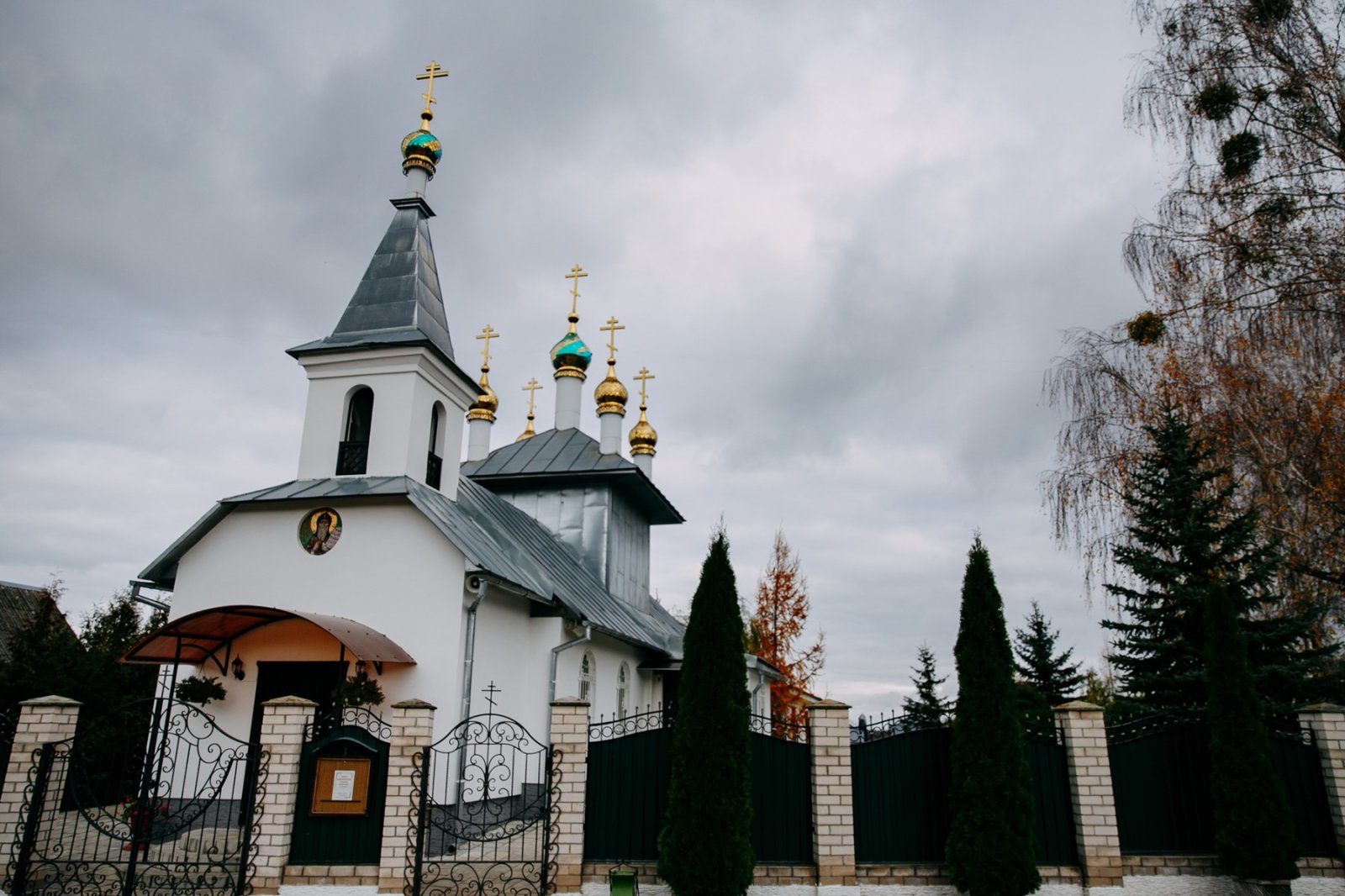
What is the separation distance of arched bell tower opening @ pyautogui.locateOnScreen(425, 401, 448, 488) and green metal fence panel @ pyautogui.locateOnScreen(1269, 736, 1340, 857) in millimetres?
11388

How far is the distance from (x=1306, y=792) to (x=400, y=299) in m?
13.5

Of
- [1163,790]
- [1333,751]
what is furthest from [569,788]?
[1333,751]

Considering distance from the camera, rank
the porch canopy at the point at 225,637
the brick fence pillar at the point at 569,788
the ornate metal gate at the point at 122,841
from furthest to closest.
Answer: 1. the porch canopy at the point at 225,637
2. the brick fence pillar at the point at 569,788
3. the ornate metal gate at the point at 122,841

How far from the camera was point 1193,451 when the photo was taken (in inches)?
524

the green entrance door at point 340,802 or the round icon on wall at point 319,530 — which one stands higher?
the round icon on wall at point 319,530

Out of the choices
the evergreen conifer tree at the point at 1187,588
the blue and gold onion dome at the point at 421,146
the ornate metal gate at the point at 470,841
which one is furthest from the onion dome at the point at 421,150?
the evergreen conifer tree at the point at 1187,588

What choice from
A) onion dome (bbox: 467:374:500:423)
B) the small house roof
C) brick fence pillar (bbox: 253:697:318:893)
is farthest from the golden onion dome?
brick fence pillar (bbox: 253:697:318:893)

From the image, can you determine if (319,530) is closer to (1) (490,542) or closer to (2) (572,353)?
(1) (490,542)

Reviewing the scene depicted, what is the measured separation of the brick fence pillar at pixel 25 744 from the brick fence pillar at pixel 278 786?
6.90 ft

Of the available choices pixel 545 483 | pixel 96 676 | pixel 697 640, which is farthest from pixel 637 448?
pixel 697 640

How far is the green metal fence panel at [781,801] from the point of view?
816 centimetres

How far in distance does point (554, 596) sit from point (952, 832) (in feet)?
21.5

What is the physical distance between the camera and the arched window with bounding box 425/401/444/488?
44.8 ft

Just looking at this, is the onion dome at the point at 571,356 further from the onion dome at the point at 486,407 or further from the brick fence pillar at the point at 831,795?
the brick fence pillar at the point at 831,795
